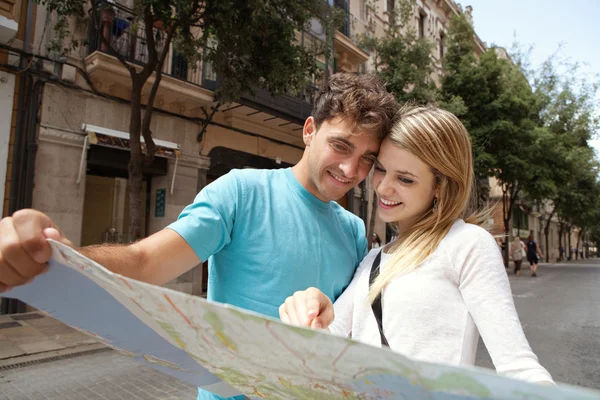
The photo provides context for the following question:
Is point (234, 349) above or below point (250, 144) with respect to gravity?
below

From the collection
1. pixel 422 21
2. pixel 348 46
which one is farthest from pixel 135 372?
pixel 422 21

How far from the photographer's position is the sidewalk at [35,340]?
4.94 m

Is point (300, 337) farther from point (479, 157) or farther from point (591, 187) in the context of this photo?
point (591, 187)

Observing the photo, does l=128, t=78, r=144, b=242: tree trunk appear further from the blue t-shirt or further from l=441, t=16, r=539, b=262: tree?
l=441, t=16, r=539, b=262: tree

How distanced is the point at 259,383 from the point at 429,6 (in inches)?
942

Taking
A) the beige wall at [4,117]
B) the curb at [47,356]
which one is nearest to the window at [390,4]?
the beige wall at [4,117]

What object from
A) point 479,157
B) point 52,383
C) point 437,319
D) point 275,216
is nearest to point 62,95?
point 52,383

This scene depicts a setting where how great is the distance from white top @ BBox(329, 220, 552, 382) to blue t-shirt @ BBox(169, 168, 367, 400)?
296mm

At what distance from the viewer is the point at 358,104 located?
1556 mm

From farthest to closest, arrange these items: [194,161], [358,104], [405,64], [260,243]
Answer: [405,64], [194,161], [358,104], [260,243]

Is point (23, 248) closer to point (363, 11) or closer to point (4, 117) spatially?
point (4, 117)

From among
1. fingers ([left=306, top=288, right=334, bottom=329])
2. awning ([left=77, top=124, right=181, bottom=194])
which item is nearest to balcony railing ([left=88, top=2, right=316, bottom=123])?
awning ([left=77, top=124, right=181, bottom=194])

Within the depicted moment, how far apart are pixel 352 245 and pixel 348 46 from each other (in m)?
13.4

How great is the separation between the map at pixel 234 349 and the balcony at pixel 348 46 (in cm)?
1366
